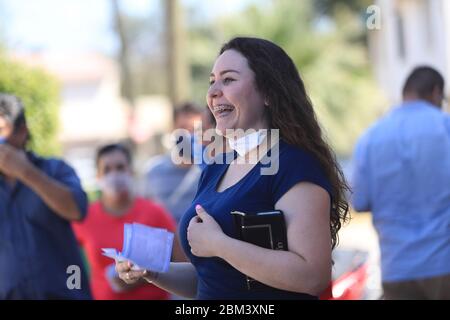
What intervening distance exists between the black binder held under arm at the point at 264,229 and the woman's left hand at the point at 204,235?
0.26 ft

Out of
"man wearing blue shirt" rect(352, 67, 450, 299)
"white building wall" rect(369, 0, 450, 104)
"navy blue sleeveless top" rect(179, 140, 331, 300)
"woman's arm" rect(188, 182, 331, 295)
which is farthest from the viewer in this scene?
"white building wall" rect(369, 0, 450, 104)

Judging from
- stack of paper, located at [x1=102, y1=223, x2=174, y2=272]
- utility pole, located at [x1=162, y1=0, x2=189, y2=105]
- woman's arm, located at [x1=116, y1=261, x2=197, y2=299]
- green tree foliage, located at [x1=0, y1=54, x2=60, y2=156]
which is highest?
utility pole, located at [x1=162, y1=0, x2=189, y2=105]

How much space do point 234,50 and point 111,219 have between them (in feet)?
9.34

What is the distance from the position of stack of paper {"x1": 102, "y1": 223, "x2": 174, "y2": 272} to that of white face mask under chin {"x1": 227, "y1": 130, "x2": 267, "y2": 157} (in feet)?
1.28

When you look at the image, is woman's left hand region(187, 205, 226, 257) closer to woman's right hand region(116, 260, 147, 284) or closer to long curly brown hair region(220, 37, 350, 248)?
woman's right hand region(116, 260, 147, 284)

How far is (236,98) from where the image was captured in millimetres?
2906

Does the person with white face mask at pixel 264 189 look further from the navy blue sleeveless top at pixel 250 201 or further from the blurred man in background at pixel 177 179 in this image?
the blurred man in background at pixel 177 179

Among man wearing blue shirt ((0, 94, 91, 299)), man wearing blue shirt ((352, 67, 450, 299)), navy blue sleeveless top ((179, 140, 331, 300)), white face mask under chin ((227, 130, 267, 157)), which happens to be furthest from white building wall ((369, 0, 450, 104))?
navy blue sleeveless top ((179, 140, 331, 300))

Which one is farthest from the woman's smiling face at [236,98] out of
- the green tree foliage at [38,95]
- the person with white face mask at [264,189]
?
the green tree foliage at [38,95]

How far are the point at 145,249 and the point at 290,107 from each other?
0.69 meters

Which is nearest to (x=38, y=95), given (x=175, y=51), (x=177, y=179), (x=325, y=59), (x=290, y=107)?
(x=177, y=179)

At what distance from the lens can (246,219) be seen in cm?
272

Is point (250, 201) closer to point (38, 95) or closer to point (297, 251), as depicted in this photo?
point (297, 251)

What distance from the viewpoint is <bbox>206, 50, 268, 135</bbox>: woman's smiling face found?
115 inches
